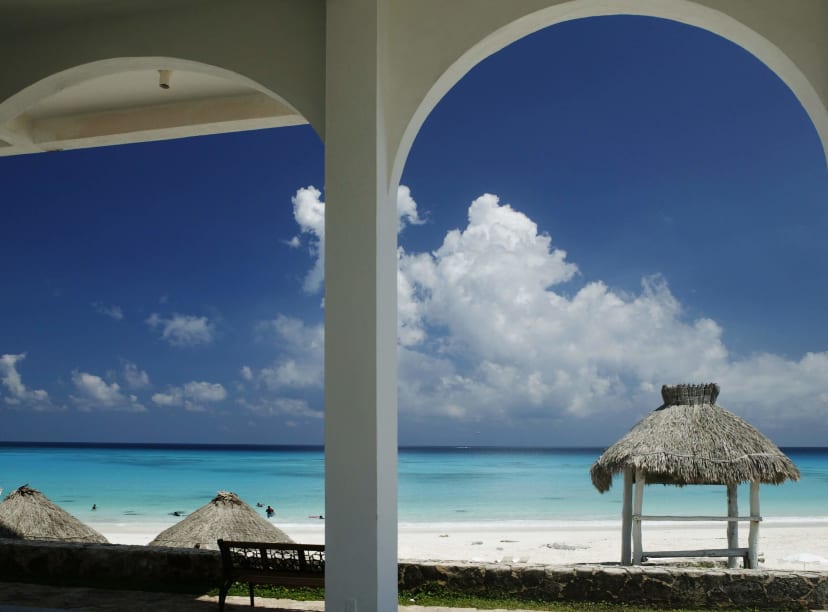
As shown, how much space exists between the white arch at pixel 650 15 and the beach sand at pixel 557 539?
Result: 13.4 meters

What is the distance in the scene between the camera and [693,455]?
8.36 m

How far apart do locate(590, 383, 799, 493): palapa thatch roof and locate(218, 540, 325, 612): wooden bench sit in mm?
4238

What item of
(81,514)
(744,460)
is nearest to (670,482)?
(744,460)

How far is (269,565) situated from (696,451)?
476 centimetres

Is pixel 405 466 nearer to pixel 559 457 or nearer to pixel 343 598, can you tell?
pixel 559 457

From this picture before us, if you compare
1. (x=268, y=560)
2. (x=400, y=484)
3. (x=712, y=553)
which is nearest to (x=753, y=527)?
(x=712, y=553)

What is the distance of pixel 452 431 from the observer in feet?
112

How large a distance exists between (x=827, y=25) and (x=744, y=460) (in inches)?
217

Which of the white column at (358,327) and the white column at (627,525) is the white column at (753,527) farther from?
the white column at (358,327)

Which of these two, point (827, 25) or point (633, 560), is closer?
point (827, 25)

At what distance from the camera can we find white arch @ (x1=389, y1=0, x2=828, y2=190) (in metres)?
3.84

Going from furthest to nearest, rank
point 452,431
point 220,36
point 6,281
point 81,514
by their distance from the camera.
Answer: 1. point 452,431
2. point 81,514
3. point 6,281
4. point 220,36

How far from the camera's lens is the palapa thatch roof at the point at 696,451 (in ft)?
27.2

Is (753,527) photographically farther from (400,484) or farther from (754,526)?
(400,484)
